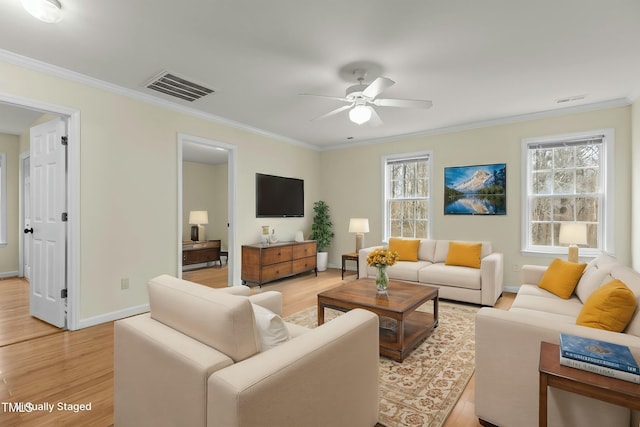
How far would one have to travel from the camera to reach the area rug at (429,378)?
188 centimetres

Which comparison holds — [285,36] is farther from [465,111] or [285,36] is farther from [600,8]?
[465,111]

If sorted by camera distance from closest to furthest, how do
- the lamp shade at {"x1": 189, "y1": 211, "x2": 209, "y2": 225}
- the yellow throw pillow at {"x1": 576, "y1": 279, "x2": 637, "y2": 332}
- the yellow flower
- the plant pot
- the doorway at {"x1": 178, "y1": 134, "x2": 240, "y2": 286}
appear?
1. the yellow throw pillow at {"x1": 576, "y1": 279, "x2": 637, "y2": 332}
2. the yellow flower
3. the plant pot
4. the doorway at {"x1": 178, "y1": 134, "x2": 240, "y2": 286}
5. the lamp shade at {"x1": 189, "y1": 211, "x2": 209, "y2": 225}

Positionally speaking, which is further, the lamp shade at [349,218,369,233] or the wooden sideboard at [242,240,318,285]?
the lamp shade at [349,218,369,233]

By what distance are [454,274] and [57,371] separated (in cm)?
422

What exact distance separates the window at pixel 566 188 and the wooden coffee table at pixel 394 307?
2548 mm

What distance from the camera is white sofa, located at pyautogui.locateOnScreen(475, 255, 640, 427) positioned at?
1428mm

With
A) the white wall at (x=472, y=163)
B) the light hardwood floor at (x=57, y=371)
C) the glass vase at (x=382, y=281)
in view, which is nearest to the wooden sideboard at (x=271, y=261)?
the light hardwood floor at (x=57, y=371)

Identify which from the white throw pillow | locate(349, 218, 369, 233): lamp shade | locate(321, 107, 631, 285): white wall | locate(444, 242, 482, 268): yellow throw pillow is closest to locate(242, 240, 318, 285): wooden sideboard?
locate(349, 218, 369, 233): lamp shade

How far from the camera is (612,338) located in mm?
1471

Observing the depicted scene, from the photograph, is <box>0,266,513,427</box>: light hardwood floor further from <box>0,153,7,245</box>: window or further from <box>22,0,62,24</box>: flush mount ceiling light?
<box>22,0,62,24</box>: flush mount ceiling light

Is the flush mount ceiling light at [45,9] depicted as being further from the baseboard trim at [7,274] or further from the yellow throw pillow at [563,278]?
Answer: the baseboard trim at [7,274]

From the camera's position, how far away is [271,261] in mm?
5078

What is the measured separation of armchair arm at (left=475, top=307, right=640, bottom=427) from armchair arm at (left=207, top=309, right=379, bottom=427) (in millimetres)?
618

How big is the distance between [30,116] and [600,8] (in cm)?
670
